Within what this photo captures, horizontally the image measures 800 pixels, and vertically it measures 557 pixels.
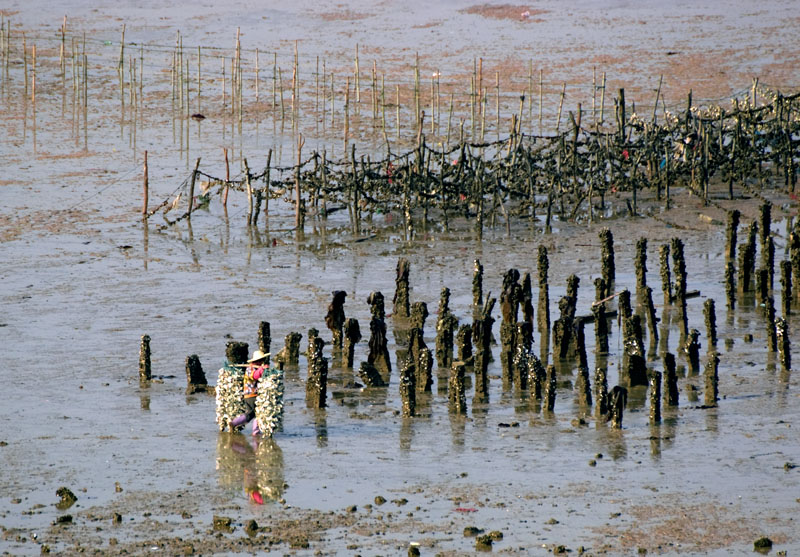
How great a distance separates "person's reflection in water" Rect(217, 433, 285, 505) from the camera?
40.3ft

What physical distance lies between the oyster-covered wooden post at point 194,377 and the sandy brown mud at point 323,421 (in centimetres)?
20

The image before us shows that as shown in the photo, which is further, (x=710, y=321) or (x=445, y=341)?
(x=710, y=321)

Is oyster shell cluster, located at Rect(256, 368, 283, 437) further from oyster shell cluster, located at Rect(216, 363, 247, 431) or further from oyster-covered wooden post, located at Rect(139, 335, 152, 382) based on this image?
oyster-covered wooden post, located at Rect(139, 335, 152, 382)

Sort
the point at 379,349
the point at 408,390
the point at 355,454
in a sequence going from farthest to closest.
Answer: the point at 379,349, the point at 408,390, the point at 355,454

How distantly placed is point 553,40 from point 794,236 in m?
25.9

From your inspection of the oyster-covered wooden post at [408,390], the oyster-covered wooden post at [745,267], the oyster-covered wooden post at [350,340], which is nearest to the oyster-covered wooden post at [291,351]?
the oyster-covered wooden post at [350,340]

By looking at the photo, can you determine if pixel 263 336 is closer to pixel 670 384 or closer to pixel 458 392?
pixel 458 392

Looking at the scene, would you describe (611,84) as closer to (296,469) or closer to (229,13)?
(229,13)

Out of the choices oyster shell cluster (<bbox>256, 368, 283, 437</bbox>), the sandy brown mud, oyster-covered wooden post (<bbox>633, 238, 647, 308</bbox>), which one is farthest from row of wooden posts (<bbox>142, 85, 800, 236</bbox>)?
oyster shell cluster (<bbox>256, 368, 283, 437</bbox>)

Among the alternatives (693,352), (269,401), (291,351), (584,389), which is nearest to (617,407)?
(584,389)

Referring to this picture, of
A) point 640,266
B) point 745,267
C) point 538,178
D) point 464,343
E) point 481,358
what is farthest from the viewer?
point 538,178

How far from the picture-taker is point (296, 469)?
12.9m

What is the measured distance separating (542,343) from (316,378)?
13.9 feet

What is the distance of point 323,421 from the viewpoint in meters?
14.6
